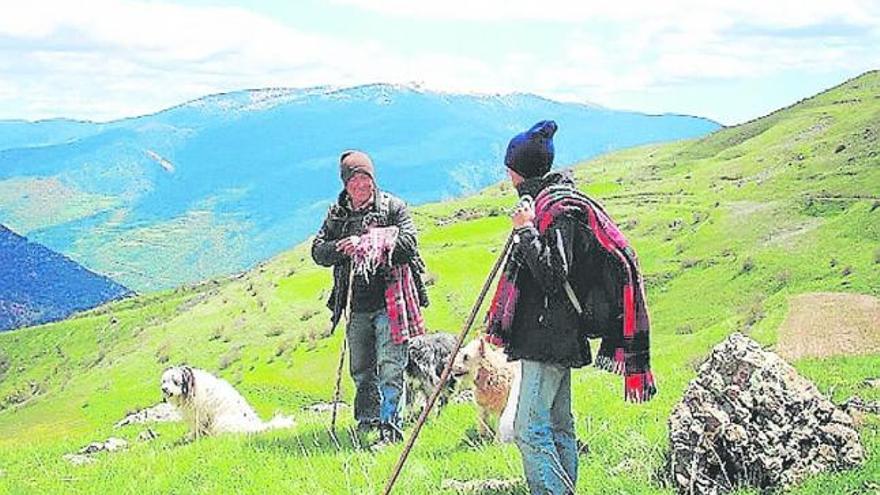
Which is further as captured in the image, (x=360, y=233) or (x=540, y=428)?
(x=360, y=233)

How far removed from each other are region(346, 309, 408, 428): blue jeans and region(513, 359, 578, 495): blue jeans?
404 cm

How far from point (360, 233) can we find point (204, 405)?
5.04 meters

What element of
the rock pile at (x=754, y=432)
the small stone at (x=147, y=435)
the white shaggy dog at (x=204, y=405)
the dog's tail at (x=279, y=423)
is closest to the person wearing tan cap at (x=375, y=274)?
the dog's tail at (x=279, y=423)

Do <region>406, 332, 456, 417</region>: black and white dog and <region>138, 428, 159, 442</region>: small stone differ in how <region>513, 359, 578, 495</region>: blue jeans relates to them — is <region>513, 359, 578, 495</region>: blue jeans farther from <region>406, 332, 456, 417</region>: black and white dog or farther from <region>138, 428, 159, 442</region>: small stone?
<region>138, 428, 159, 442</region>: small stone

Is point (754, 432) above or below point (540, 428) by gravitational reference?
below

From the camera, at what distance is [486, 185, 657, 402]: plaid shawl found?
7211mm

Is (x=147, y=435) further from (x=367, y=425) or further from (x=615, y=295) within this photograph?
(x=615, y=295)

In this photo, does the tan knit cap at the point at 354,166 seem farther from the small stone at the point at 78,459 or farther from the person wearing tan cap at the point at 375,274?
the small stone at the point at 78,459

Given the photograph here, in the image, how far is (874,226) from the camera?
69125mm

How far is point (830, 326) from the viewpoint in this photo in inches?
1601

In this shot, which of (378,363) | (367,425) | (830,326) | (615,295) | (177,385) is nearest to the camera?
(615,295)

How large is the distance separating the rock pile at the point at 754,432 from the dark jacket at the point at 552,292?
133 centimetres

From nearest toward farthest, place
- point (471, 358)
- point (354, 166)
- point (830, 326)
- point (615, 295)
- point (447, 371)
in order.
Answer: point (447, 371), point (615, 295), point (354, 166), point (471, 358), point (830, 326)

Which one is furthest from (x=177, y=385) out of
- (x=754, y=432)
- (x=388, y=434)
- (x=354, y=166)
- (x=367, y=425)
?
(x=754, y=432)
